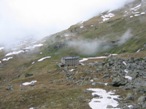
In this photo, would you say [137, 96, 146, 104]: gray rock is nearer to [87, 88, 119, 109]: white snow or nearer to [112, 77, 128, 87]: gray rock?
[87, 88, 119, 109]: white snow

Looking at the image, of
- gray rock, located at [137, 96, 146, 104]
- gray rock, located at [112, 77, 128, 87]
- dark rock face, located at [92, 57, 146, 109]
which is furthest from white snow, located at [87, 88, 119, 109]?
gray rock, located at [112, 77, 128, 87]

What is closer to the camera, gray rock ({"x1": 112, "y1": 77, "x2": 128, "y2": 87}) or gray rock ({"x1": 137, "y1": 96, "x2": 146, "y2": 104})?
gray rock ({"x1": 137, "y1": 96, "x2": 146, "y2": 104})

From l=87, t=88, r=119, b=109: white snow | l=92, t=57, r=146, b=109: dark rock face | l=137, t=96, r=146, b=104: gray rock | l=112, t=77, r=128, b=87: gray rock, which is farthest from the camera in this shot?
l=112, t=77, r=128, b=87: gray rock

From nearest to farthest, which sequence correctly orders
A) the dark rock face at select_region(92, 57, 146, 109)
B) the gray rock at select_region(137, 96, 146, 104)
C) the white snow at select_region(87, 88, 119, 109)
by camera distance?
the gray rock at select_region(137, 96, 146, 104), the dark rock face at select_region(92, 57, 146, 109), the white snow at select_region(87, 88, 119, 109)

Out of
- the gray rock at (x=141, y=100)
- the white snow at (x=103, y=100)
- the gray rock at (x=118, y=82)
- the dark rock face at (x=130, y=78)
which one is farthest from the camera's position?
the gray rock at (x=118, y=82)

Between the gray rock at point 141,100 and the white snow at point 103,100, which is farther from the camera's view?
the white snow at point 103,100

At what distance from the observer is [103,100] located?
6394 centimetres

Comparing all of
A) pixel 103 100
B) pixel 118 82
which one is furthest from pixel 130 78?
pixel 103 100

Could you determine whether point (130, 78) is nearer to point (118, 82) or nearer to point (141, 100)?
point (118, 82)

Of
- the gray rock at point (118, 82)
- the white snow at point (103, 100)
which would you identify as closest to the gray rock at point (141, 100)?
the white snow at point (103, 100)

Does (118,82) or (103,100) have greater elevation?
(118,82)

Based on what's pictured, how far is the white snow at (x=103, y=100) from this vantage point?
2392 inches

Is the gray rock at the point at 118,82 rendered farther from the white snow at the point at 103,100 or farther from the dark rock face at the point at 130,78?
the white snow at the point at 103,100

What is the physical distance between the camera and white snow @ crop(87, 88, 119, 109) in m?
60.8
